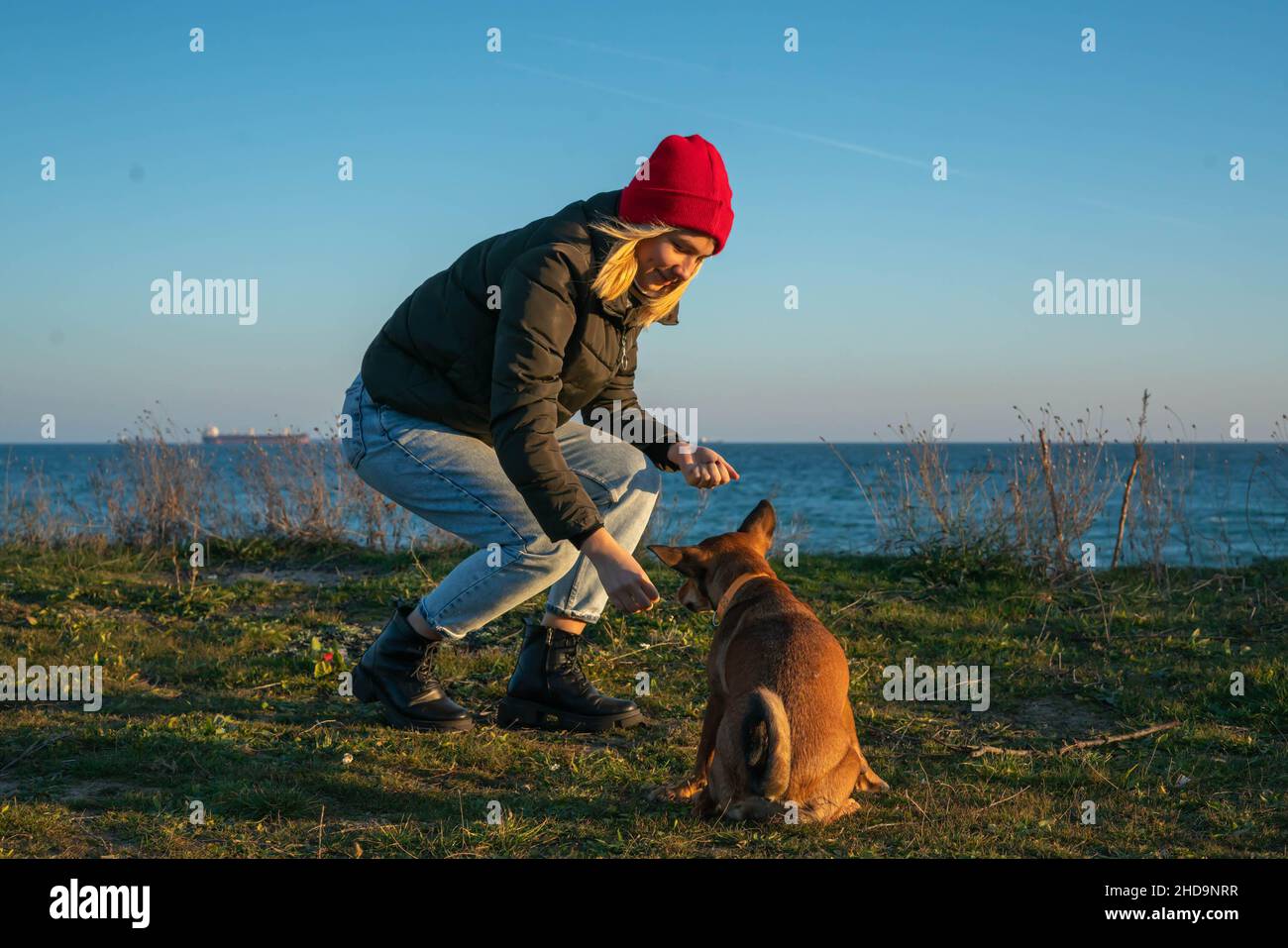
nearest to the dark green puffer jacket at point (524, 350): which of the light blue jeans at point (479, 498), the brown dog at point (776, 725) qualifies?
the light blue jeans at point (479, 498)

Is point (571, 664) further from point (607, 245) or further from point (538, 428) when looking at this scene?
point (607, 245)

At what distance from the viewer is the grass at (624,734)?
11.5 feet

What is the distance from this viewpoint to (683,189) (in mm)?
3879

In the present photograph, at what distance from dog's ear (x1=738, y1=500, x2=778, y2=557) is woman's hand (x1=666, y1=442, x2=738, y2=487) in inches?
7.8

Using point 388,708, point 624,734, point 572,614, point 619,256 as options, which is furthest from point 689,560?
point 388,708

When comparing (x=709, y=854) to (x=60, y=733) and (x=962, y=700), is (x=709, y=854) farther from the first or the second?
(x=60, y=733)

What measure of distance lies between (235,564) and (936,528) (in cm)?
599

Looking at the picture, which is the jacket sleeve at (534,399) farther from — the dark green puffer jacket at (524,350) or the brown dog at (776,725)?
the brown dog at (776,725)

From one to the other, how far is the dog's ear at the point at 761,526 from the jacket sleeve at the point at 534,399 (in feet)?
3.77

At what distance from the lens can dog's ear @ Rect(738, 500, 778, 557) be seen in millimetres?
4629

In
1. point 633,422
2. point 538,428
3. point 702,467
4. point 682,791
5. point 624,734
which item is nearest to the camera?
point 538,428

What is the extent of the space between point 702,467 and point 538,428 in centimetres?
121

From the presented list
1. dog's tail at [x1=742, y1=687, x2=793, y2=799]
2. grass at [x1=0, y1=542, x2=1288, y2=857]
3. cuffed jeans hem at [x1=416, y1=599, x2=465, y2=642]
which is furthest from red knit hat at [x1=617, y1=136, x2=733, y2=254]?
grass at [x1=0, y1=542, x2=1288, y2=857]

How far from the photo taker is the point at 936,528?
27.9 feet
